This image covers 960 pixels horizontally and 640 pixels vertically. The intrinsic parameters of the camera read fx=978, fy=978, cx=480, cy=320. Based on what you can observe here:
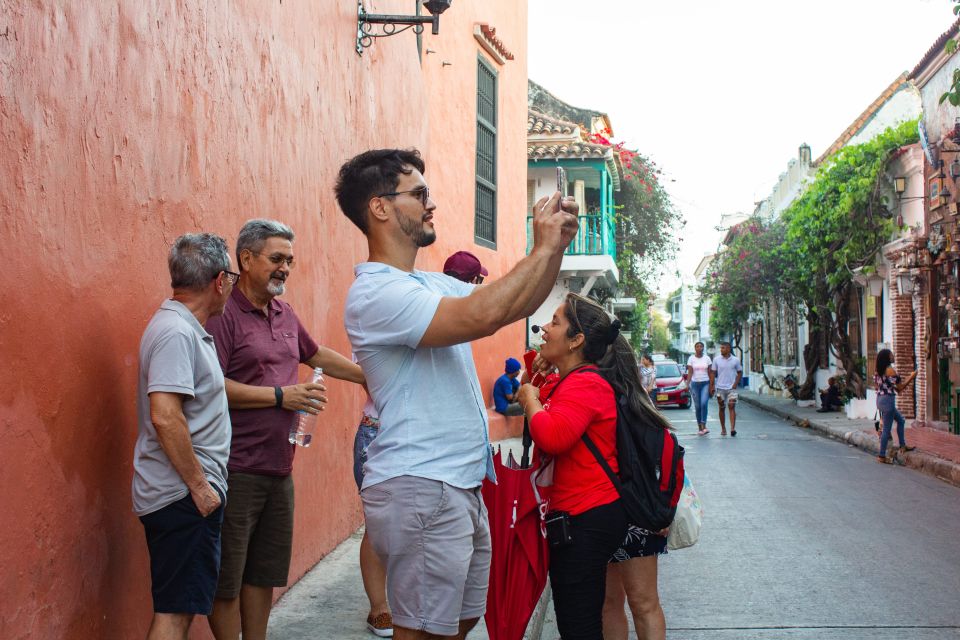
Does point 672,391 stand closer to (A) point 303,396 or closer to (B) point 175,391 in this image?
(A) point 303,396

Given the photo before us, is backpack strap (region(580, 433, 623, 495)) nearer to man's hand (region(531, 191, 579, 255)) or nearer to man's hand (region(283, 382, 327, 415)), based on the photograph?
man's hand (region(283, 382, 327, 415))

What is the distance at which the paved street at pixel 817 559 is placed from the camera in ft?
18.7

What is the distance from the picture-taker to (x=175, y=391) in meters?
3.16

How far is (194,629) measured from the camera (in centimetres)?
439

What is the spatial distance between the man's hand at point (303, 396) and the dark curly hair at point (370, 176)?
1.10 m

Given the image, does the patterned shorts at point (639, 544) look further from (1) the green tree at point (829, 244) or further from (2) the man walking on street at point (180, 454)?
(1) the green tree at point (829, 244)

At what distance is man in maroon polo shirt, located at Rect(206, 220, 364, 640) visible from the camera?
155 inches

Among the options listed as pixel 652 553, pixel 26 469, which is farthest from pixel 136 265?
pixel 652 553

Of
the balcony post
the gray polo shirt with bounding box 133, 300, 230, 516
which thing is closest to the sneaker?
the gray polo shirt with bounding box 133, 300, 230, 516

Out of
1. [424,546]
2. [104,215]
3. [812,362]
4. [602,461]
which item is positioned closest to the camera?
[424,546]

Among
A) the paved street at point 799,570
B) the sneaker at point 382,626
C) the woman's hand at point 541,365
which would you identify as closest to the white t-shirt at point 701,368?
the paved street at point 799,570

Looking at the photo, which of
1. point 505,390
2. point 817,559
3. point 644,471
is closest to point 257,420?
point 644,471

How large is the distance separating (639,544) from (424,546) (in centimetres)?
A: 155

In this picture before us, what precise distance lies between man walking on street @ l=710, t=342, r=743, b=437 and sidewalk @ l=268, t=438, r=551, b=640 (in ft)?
41.2
